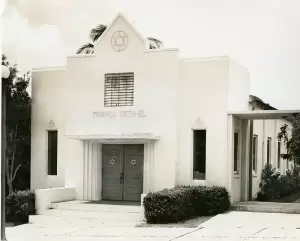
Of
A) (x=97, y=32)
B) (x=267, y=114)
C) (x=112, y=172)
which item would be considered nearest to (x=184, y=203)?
(x=112, y=172)

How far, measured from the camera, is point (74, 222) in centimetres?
978

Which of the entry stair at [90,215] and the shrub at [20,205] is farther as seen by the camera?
the shrub at [20,205]

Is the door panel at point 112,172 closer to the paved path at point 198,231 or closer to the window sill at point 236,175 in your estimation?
the paved path at point 198,231

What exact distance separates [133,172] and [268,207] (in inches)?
109

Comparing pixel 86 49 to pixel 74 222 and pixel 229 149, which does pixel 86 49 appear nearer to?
pixel 74 222

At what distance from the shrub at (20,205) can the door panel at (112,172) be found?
1467 millimetres

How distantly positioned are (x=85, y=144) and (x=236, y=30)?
4.98 metres

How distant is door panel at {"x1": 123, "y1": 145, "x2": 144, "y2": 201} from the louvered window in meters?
1.06

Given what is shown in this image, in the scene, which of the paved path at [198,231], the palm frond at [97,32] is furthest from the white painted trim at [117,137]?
the paved path at [198,231]

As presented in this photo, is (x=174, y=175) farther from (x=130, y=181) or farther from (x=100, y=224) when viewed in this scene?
(x=100, y=224)

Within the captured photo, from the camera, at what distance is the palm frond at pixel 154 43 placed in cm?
970

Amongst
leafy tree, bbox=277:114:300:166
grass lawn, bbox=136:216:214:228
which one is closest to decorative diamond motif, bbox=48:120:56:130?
grass lawn, bbox=136:216:214:228

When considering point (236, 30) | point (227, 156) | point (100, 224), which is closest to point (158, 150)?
point (227, 156)

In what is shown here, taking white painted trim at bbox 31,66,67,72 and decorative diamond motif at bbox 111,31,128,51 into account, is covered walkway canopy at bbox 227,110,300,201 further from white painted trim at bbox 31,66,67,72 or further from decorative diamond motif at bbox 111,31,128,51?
white painted trim at bbox 31,66,67,72
